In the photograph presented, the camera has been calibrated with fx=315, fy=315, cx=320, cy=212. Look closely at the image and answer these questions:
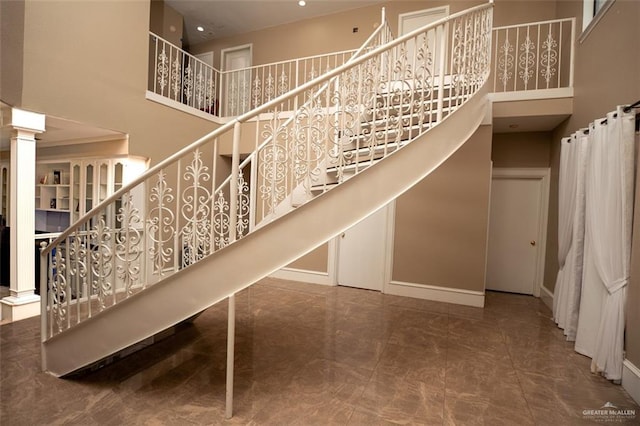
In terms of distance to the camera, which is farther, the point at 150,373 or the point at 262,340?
the point at 262,340

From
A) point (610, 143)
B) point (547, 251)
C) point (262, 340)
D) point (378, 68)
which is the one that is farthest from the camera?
point (547, 251)

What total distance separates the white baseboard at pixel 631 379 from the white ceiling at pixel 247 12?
252 inches

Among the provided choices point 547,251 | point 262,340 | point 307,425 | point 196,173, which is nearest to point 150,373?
point 262,340

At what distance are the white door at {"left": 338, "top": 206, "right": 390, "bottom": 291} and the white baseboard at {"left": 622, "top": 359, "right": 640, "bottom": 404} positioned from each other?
9.43 feet

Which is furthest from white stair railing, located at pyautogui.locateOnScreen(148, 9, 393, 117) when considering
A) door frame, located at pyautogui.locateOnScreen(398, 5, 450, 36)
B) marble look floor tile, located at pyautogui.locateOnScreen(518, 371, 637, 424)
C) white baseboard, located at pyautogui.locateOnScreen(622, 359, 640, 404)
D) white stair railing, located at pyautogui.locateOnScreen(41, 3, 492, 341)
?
white baseboard, located at pyautogui.locateOnScreen(622, 359, 640, 404)

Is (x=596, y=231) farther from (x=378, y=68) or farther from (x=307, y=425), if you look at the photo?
(x=307, y=425)

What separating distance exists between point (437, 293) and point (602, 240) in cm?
217

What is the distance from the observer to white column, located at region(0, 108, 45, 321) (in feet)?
11.6

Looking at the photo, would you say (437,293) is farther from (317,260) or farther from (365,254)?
(317,260)

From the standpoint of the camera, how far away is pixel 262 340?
329 cm

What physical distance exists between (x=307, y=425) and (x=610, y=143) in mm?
3433

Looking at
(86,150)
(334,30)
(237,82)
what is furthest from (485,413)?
(237,82)

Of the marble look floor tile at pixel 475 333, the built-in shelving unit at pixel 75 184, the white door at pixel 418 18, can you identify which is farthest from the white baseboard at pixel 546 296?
the built-in shelving unit at pixel 75 184

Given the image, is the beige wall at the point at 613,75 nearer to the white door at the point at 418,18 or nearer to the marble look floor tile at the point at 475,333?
the marble look floor tile at the point at 475,333
